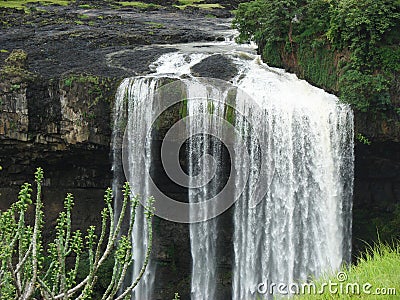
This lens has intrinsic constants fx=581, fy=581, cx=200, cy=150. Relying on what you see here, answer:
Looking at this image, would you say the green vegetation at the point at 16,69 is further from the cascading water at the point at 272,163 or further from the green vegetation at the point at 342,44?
the green vegetation at the point at 342,44

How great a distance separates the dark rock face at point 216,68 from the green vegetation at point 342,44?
1335 mm

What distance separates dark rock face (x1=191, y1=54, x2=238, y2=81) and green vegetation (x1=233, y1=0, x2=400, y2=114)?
1.33 m

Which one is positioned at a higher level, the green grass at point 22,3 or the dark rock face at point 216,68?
the green grass at point 22,3

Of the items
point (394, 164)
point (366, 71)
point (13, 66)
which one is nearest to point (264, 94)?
point (366, 71)

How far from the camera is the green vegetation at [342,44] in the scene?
14969mm

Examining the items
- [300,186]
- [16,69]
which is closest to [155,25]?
[16,69]

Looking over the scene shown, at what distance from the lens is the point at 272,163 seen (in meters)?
15.5

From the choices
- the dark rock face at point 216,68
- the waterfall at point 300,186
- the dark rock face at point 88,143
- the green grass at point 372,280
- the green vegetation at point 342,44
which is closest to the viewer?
the green grass at point 372,280

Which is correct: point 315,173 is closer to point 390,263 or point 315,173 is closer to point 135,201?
point 390,263

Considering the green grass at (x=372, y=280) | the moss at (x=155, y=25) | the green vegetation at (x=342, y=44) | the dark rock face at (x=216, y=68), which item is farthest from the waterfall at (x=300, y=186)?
the moss at (x=155, y=25)

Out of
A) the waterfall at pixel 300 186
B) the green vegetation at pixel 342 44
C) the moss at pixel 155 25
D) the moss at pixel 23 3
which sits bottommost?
the waterfall at pixel 300 186

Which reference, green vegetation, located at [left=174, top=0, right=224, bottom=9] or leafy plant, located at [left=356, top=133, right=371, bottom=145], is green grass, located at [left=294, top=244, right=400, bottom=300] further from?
green vegetation, located at [left=174, top=0, right=224, bottom=9]

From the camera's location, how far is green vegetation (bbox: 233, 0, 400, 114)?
14969mm

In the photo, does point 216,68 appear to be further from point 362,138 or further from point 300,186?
point 362,138
